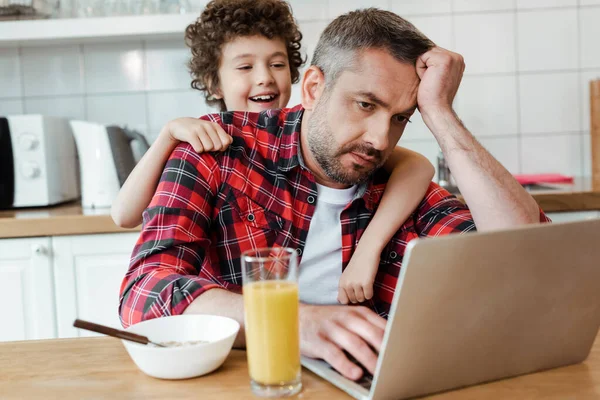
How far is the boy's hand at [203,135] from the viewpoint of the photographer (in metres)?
1.23

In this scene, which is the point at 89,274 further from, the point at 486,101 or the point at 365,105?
the point at 486,101

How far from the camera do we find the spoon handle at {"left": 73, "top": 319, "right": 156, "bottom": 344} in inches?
29.6

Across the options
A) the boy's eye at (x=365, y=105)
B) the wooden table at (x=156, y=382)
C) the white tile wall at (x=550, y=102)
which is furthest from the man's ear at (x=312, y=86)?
the white tile wall at (x=550, y=102)

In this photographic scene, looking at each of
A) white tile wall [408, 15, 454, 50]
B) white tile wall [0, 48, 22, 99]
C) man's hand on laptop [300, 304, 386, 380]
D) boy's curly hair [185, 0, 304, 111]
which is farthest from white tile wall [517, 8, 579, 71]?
man's hand on laptop [300, 304, 386, 380]

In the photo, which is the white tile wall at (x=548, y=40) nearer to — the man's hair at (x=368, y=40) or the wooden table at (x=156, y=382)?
the man's hair at (x=368, y=40)

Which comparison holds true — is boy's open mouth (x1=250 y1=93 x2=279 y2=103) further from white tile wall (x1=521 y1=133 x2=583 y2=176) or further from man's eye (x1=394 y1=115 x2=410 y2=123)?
white tile wall (x1=521 y1=133 x2=583 y2=176)

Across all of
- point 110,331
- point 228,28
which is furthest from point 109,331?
point 228,28

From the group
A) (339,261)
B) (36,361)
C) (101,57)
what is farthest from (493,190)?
(101,57)

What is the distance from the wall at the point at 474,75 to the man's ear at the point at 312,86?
1.34 meters

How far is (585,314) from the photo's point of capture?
2.59 feet

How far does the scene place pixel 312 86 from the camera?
130 centimetres

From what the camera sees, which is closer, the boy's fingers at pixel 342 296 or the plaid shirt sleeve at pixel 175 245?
the plaid shirt sleeve at pixel 175 245

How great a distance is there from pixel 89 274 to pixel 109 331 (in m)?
1.44

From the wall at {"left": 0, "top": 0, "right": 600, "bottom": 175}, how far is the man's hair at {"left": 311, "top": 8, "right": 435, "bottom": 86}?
1398mm
